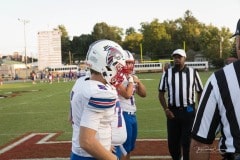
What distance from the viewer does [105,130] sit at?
2744mm

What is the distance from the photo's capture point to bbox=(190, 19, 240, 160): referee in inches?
79.6

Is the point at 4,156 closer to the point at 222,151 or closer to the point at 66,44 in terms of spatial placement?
the point at 222,151

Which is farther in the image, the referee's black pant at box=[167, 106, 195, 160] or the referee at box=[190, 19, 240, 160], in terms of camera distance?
the referee's black pant at box=[167, 106, 195, 160]

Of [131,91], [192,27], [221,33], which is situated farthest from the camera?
[192,27]

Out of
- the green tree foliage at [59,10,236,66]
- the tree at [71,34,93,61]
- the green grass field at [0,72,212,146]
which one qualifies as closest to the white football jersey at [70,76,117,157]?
the green grass field at [0,72,212,146]

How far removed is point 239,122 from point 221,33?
7075 cm

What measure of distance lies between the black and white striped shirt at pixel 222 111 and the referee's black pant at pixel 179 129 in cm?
355

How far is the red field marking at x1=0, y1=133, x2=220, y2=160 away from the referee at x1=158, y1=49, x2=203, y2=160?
520 mm

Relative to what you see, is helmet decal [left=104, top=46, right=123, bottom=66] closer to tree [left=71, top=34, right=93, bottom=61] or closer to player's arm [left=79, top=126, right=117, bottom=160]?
player's arm [left=79, top=126, right=117, bottom=160]

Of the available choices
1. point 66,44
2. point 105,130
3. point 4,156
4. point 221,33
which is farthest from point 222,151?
point 66,44

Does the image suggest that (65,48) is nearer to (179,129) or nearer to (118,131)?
(179,129)

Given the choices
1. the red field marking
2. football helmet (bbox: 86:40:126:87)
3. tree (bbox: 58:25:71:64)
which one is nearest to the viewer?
football helmet (bbox: 86:40:126:87)

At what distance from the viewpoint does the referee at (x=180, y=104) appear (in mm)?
5681

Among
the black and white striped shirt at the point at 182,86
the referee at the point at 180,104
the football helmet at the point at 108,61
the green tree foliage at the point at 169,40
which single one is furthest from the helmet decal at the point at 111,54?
the green tree foliage at the point at 169,40
